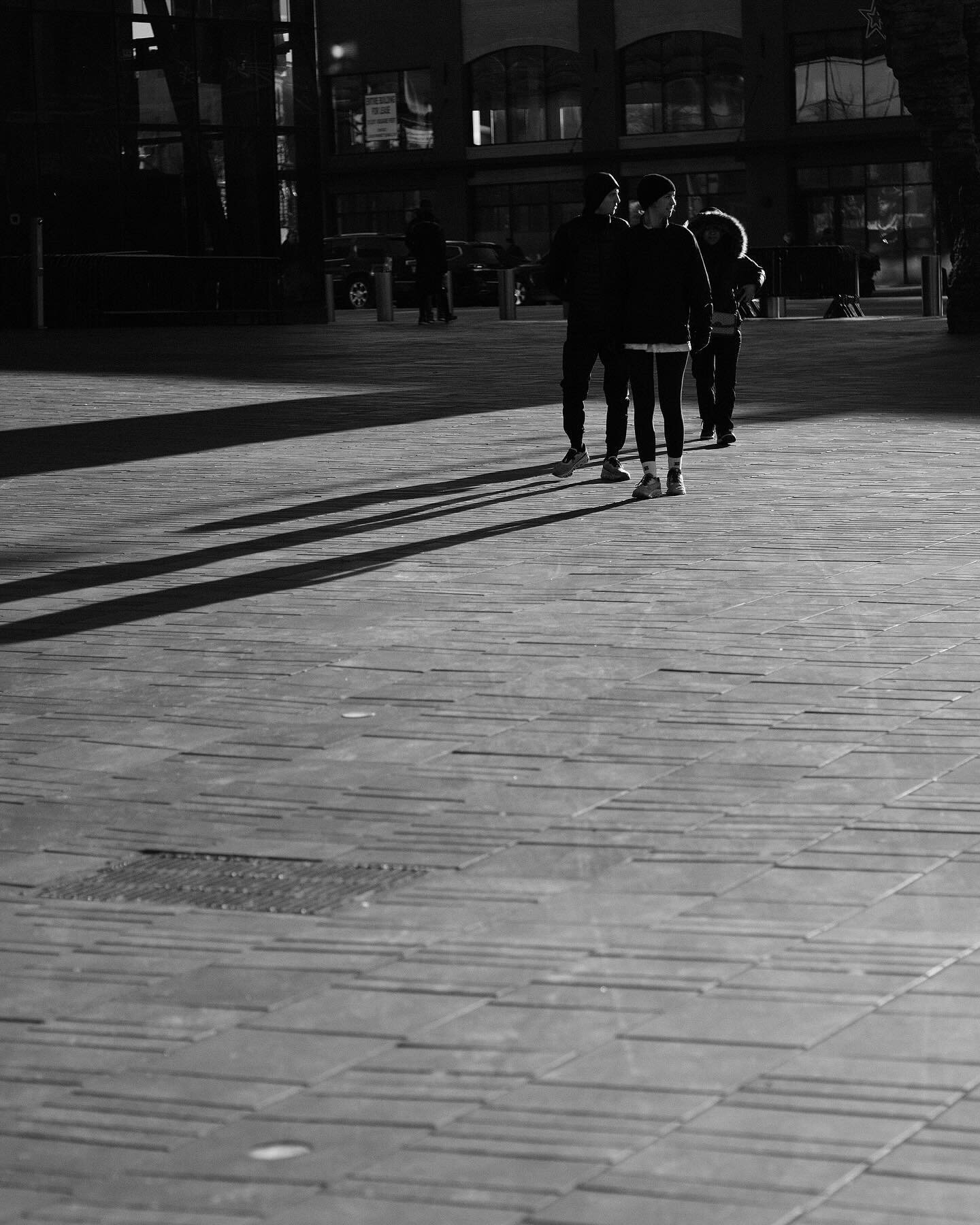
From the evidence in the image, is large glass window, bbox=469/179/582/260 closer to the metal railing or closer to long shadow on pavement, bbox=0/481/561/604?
the metal railing

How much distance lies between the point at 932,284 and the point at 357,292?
16.5 metres

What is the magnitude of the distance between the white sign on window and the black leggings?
161ft

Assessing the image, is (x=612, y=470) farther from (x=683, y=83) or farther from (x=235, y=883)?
(x=683, y=83)

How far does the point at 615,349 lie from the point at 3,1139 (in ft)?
28.4

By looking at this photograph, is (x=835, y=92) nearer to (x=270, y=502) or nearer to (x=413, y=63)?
(x=413, y=63)

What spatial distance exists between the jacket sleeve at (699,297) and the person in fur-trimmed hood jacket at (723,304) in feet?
7.06

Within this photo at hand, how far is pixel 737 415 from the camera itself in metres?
15.4

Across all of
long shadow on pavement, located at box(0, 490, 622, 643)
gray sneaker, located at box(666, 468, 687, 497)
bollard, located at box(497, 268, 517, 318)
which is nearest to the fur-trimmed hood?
gray sneaker, located at box(666, 468, 687, 497)

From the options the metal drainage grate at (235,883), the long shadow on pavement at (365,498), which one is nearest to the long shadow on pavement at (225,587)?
the long shadow on pavement at (365,498)

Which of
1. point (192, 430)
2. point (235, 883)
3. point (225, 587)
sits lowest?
point (235, 883)

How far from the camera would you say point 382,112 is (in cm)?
5900

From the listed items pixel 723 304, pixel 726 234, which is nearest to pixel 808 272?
pixel 726 234

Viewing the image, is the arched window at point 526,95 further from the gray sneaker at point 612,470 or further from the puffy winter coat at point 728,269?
Result: the gray sneaker at point 612,470

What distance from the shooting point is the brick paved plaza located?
3107 millimetres
